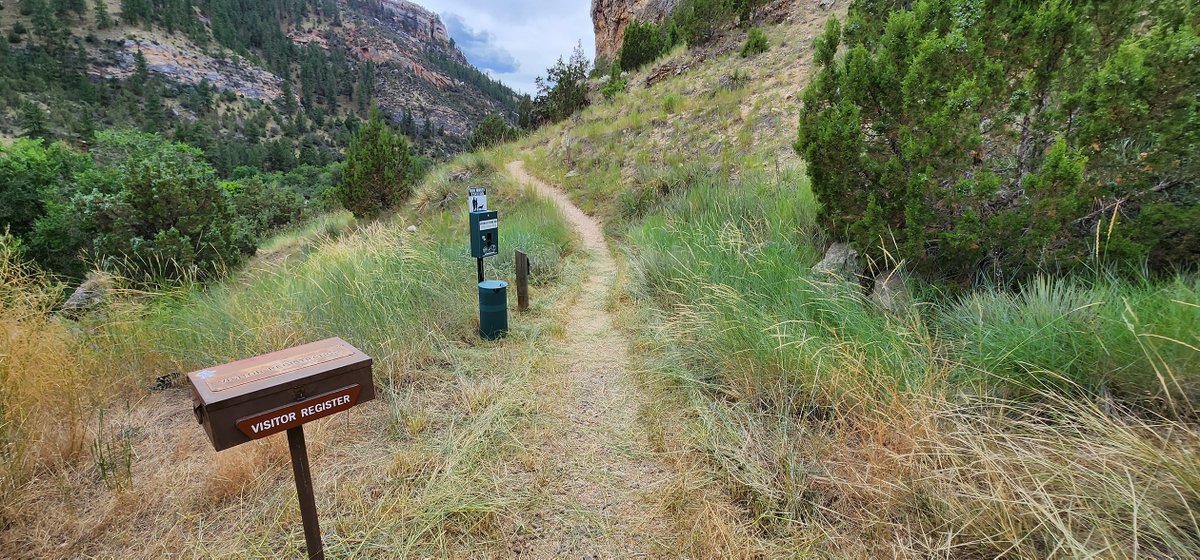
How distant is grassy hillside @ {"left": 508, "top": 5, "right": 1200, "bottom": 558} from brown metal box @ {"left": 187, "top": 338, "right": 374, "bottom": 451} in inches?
61.8

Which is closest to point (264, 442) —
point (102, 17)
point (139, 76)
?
point (139, 76)

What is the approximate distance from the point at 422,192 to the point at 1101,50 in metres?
14.0

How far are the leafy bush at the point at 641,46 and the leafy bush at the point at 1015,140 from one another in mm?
23172

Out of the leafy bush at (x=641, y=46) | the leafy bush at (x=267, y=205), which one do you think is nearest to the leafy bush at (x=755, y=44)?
the leafy bush at (x=641, y=46)

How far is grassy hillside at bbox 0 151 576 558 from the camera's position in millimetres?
2096

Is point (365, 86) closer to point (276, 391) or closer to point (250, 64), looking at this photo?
point (250, 64)

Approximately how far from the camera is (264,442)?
2600 mm

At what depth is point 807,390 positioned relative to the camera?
2639mm

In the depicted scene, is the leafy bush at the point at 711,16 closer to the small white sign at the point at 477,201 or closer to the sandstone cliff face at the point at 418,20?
the small white sign at the point at 477,201

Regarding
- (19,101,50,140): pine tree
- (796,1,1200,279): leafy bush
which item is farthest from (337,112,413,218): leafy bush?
(19,101,50,140): pine tree

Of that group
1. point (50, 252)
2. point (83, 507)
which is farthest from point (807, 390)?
point (50, 252)

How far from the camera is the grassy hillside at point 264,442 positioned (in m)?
2.10

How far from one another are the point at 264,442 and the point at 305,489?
4.11 ft

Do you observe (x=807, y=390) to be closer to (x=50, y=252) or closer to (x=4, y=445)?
(x=4, y=445)
